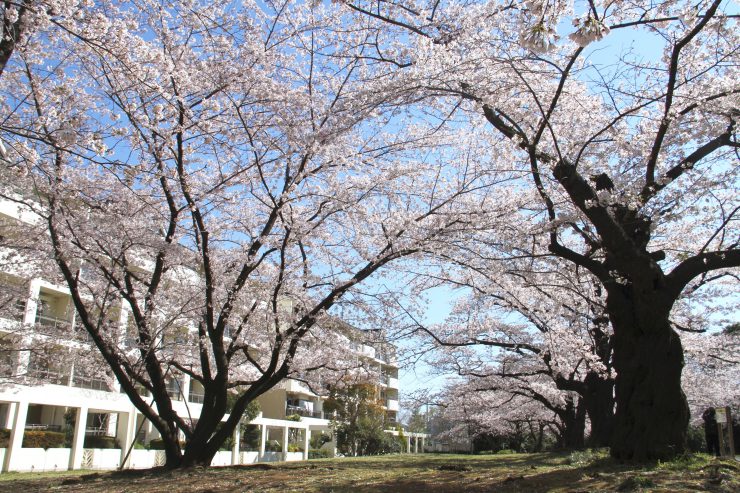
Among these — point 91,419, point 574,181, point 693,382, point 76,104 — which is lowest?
point 91,419

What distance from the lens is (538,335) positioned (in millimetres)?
15906

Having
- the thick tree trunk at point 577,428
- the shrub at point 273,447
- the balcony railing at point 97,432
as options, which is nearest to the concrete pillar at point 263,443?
the shrub at point 273,447

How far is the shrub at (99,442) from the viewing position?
19.2 meters

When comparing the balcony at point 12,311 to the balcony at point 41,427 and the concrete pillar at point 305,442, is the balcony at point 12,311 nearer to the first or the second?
the balcony at point 41,427

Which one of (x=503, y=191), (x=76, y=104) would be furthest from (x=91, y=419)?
(x=503, y=191)

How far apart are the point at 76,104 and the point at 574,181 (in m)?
6.18

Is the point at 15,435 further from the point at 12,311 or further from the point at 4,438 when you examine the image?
the point at 12,311

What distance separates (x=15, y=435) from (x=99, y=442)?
4.09 meters

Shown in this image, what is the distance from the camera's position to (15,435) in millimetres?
15594

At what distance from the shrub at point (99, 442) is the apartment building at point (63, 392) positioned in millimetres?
31

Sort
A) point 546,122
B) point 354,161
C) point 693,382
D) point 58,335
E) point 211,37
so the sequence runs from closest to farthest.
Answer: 1. point 546,122
2. point 211,37
3. point 354,161
4. point 58,335
5. point 693,382

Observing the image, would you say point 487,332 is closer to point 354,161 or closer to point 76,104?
point 354,161

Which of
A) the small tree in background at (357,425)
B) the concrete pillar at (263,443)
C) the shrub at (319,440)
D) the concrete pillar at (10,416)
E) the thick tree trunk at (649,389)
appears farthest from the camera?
the shrub at (319,440)

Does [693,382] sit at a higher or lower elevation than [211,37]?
lower
